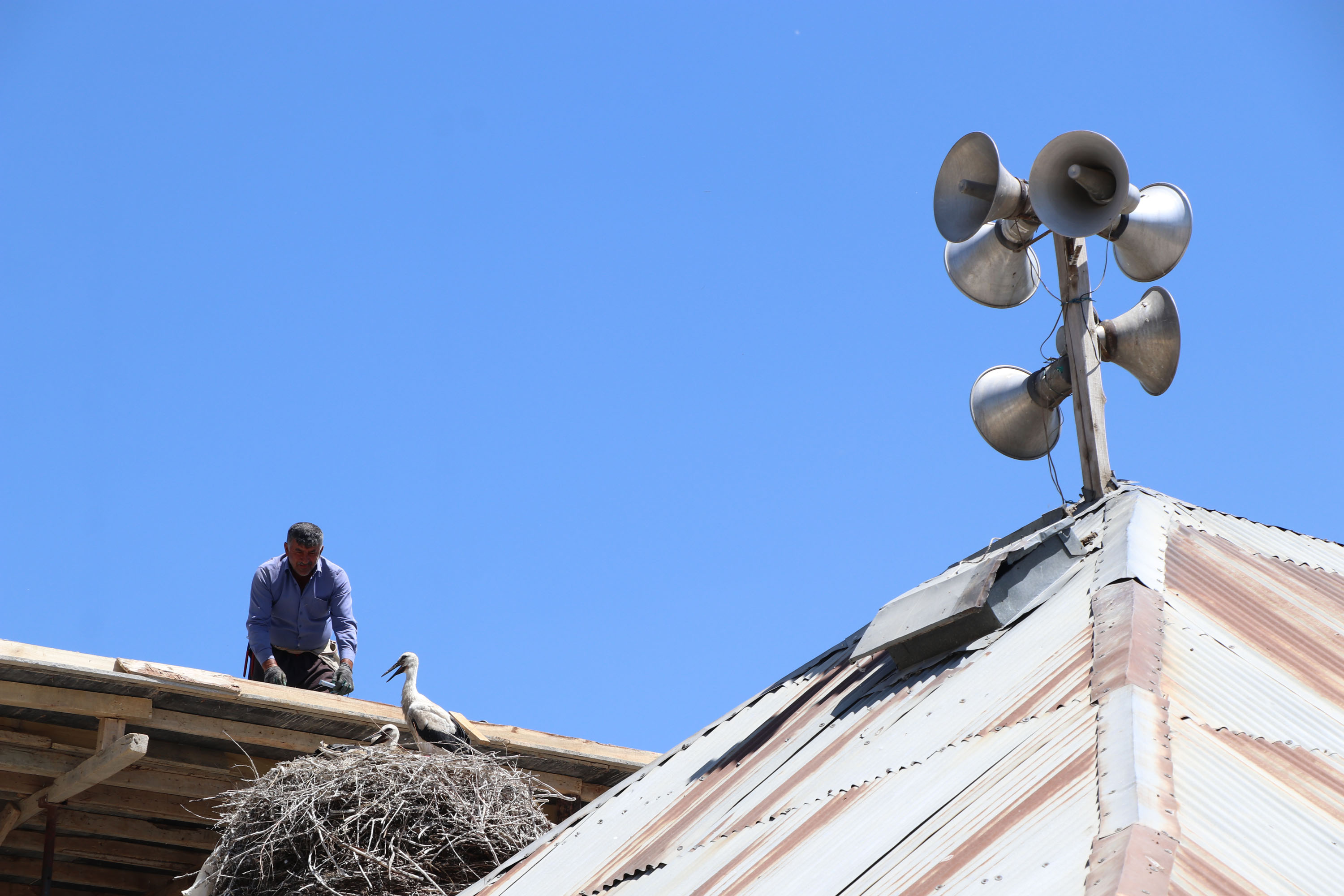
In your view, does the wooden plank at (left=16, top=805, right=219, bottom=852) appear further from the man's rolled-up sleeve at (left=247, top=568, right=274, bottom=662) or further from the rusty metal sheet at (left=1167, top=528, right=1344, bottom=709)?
the rusty metal sheet at (left=1167, top=528, right=1344, bottom=709)

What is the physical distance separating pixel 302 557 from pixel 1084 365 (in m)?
5.82

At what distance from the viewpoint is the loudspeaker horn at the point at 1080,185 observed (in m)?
7.03

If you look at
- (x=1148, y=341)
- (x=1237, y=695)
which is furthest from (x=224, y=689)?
(x=1237, y=695)

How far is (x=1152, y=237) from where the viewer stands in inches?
301

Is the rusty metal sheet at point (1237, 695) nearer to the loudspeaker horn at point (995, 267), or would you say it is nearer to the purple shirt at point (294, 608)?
the loudspeaker horn at point (995, 267)

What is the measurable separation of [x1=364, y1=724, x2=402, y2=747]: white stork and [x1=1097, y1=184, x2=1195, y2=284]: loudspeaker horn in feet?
16.9

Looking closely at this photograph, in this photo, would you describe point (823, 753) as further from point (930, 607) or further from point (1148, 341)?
point (1148, 341)

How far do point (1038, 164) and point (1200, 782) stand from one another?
4.33 metres

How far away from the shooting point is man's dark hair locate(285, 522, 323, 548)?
1080 centimetres

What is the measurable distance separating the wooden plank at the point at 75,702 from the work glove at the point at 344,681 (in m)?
2.01

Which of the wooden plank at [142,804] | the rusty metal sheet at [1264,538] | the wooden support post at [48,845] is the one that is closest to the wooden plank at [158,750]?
the wooden plank at [142,804]

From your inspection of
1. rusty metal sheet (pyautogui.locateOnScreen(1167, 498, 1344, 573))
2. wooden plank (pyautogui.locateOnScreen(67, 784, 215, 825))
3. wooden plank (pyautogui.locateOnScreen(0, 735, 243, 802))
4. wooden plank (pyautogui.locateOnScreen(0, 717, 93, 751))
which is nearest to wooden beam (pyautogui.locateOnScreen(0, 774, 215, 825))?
wooden plank (pyautogui.locateOnScreen(67, 784, 215, 825))

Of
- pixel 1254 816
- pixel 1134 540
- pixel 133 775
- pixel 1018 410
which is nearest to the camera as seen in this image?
pixel 1254 816

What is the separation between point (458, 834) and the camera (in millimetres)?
8695
